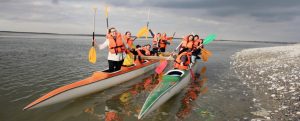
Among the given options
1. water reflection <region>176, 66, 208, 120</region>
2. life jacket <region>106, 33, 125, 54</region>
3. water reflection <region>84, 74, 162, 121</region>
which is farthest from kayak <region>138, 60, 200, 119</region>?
life jacket <region>106, 33, 125, 54</region>

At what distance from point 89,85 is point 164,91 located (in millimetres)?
2971

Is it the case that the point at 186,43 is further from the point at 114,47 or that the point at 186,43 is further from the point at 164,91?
the point at 164,91

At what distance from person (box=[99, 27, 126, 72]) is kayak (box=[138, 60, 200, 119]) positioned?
263 cm

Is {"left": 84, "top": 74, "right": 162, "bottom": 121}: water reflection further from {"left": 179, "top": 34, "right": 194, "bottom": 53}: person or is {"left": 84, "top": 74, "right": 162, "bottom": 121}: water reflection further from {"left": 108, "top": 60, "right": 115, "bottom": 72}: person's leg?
{"left": 179, "top": 34, "right": 194, "bottom": 53}: person

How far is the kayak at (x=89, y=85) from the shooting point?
7.59m

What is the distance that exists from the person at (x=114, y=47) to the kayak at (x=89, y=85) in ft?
1.60

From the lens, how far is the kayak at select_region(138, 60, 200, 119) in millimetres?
7227

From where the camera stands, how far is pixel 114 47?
11.5m

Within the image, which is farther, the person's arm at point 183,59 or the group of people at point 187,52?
the group of people at point 187,52

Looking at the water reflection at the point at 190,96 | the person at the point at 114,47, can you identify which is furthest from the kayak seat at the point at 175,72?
the person at the point at 114,47

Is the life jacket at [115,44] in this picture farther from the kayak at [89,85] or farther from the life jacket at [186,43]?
the life jacket at [186,43]

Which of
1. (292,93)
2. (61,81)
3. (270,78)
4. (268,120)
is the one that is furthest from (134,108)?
(270,78)

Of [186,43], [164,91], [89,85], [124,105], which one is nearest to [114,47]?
[89,85]

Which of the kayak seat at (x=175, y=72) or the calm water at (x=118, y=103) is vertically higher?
the kayak seat at (x=175, y=72)
